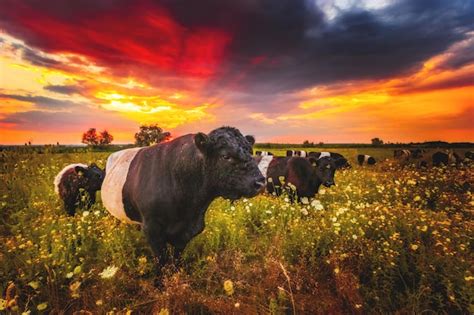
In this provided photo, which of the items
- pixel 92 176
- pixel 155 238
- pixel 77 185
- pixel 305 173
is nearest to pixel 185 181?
pixel 155 238

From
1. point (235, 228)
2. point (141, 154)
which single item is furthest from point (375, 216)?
point (141, 154)

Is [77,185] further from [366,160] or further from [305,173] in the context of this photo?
[366,160]

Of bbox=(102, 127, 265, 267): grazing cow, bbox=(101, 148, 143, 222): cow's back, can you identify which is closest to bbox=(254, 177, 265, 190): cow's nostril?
bbox=(102, 127, 265, 267): grazing cow

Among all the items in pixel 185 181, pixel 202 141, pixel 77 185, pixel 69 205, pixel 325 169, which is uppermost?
pixel 202 141

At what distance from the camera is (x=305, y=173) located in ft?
32.6

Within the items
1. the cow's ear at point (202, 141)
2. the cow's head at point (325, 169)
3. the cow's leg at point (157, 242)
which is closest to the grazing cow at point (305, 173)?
the cow's head at point (325, 169)

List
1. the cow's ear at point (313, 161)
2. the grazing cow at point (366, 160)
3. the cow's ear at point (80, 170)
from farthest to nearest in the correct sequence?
the grazing cow at point (366, 160) < the cow's ear at point (313, 161) < the cow's ear at point (80, 170)

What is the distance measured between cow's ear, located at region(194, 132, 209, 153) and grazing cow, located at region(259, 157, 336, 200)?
5700mm

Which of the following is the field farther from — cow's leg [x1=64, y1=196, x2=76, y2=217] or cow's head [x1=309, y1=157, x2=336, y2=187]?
cow's head [x1=309, y1=157, x2=336, y2=187]

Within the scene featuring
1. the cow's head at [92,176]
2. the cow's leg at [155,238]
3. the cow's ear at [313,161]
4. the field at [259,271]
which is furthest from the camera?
the cow's ear at [313,161]

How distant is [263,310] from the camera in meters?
3.22

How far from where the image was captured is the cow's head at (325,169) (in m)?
9.38

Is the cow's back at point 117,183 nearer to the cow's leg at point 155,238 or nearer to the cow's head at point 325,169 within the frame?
the cow's leg at point 155,238

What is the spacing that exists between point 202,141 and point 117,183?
211cm
